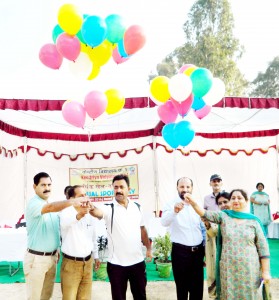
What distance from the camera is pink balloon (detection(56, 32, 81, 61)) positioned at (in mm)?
3762

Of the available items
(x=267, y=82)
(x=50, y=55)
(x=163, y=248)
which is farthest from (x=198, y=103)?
(x=267, y=82)

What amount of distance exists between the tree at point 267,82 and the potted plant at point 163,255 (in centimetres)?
2194

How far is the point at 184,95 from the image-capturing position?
4074 mm

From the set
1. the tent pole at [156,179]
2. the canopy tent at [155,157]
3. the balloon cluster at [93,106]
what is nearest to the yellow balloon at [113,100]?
the balloon cluster at [93,106]

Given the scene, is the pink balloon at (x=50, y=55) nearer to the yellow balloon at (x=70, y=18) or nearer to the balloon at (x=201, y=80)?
the yellow balloon at (x=70, y=18)

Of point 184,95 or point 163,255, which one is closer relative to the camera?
point 184,95

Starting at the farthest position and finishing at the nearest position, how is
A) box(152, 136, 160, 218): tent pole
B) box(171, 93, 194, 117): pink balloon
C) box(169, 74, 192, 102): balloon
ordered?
box(152, 136, 160, 218): tent pole
box(171, 93, 194, 117): pink balloon
box(169, 74, 192, 102): balloon

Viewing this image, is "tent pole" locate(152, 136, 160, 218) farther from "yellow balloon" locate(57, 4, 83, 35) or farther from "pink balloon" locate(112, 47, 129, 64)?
"yellow balloon" locate(57, 4, 83, 35)

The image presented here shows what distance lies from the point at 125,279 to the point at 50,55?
2601 mm

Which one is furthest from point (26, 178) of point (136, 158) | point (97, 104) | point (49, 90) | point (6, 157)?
point (97, 104)

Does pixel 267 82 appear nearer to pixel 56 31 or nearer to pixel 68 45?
pixel 56 31

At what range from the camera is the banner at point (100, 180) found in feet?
27.5

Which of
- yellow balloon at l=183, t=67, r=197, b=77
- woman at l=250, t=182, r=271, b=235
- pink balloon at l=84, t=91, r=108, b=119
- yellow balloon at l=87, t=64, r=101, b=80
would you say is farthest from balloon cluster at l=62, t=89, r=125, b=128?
woman at l=250, t=182, r=271, b=235

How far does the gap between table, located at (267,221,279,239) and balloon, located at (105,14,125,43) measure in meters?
5.90
